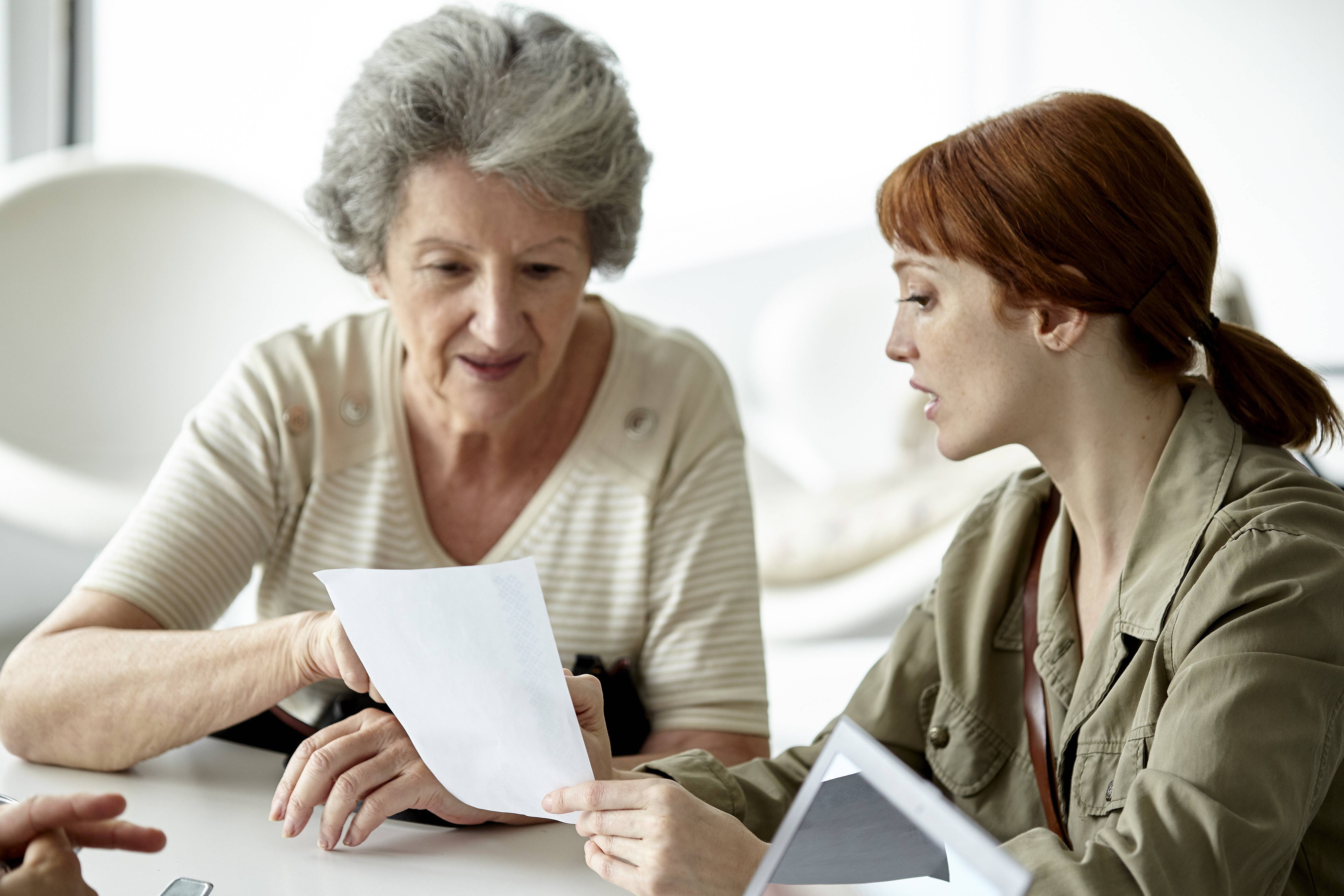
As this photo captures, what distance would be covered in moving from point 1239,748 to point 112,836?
2.64ft

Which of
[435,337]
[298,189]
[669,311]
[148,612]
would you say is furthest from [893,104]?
[148,612]

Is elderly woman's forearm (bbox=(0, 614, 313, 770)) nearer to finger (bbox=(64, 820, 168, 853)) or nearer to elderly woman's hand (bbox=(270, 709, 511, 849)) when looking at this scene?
elderly woman's hand (bbox=(270, 709, 511, 849))

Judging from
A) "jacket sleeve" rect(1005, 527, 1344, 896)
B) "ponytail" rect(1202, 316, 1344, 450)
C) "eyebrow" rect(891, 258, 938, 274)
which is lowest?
"jacket sleeve" rect(1005, 527, 1344, 896)

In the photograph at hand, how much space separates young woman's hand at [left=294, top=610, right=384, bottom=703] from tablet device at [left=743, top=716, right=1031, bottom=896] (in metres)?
0.39

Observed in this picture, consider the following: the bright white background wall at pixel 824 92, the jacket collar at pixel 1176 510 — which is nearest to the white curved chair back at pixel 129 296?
the bright white background wall at pixel 824 92

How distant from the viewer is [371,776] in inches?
42.1

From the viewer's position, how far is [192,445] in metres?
1.45

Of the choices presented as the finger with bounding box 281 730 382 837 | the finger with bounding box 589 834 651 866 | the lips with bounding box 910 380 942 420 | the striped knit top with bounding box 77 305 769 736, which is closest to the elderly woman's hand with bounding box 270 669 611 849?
the finger with bounding box 281 730 382 837

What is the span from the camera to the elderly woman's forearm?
3.92ft

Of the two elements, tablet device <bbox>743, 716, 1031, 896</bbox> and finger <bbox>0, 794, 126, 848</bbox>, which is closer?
tablet device <bbox>743, 716, 1031, 896</bbox>

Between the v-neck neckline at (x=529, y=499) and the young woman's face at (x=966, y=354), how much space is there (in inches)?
18.3

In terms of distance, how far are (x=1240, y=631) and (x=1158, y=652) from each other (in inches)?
3.6

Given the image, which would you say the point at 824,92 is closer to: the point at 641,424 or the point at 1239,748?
the point at 641,424

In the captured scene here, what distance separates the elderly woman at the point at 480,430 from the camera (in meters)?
1.39
